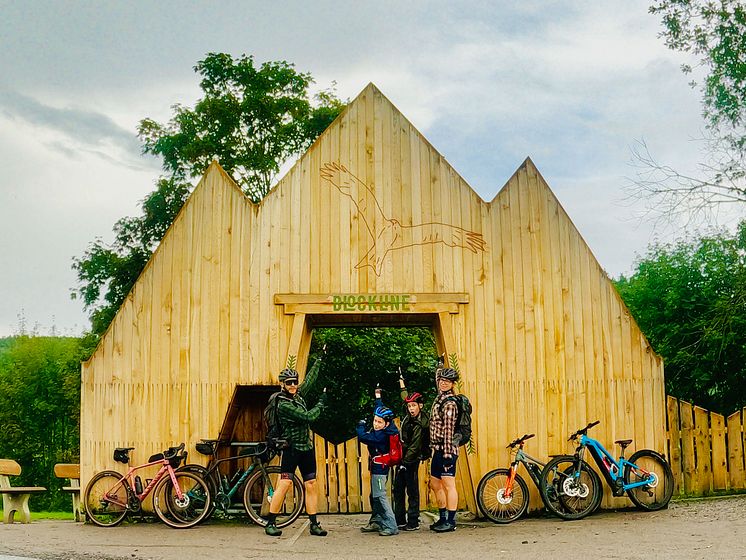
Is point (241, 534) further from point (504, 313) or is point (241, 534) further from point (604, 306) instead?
point (604, 306)

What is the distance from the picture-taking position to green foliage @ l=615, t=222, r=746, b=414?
19.0 meters

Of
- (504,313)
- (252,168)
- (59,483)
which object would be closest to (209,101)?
(252,168)

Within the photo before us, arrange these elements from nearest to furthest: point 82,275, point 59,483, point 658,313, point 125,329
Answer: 1. point 125,329
2. point 658,313
3. point 82,275
4. point 59,483

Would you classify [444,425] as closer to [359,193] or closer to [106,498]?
[359,193]

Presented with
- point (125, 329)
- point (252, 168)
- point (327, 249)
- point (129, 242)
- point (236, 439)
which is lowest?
point (236, 439)

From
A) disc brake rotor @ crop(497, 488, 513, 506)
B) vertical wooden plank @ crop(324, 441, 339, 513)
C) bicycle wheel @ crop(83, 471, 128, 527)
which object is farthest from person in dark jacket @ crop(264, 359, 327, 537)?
vertical wooden plank @ crop(324, 441, 339, 513)

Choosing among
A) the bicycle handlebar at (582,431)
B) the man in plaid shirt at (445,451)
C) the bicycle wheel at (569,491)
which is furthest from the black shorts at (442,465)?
the bicycle handlebar at (582,431)

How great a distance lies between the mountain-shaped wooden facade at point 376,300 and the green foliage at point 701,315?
20.4 feet

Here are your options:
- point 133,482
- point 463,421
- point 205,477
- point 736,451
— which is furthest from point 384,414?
point 736,451

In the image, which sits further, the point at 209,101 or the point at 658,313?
the point at 209,101

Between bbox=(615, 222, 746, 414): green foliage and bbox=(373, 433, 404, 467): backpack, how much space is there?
9.38 meters

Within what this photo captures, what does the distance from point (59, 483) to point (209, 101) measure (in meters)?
19.2

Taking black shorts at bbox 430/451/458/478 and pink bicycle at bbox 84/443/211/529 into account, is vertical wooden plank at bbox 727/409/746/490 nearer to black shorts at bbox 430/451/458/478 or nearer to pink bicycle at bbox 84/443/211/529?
black shorts at bbox 430/451/458/478

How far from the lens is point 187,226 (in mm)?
13328
